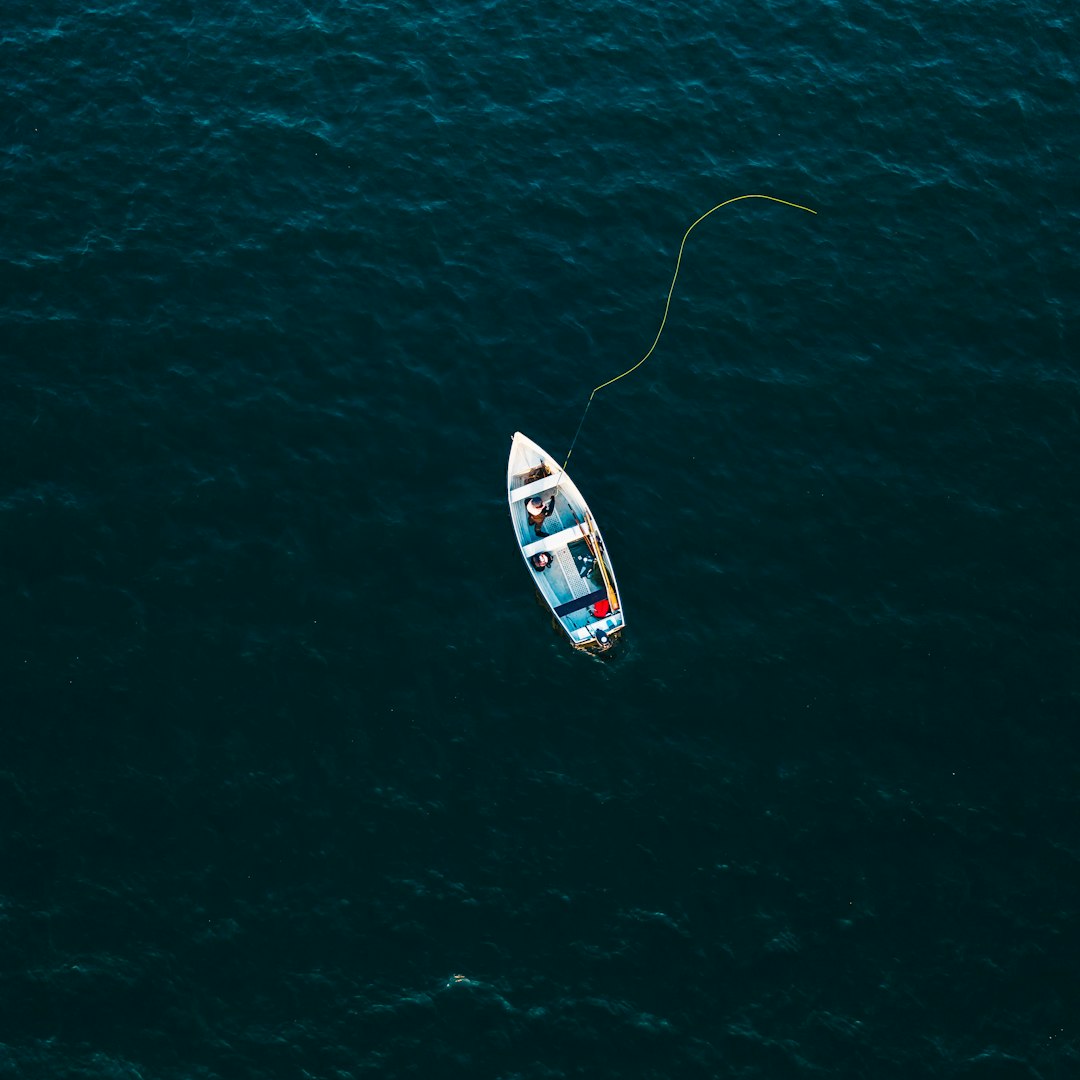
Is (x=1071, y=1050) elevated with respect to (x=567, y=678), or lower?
lower

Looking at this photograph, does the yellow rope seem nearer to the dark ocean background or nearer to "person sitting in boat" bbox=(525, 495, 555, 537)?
the dark ocean background

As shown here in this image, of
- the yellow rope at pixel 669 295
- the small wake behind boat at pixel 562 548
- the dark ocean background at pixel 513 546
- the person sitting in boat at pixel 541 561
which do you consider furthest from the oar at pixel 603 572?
the yellow rope at pixel 669 295

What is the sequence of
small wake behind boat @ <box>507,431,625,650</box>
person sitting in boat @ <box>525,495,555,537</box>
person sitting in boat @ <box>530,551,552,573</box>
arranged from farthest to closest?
person sitting in boat @ <box>525,495,555,537</box> < person sitting in boat @ <box>530,551,552,573</box> < small wake behind boat @ <box>507,431,625,650</box>

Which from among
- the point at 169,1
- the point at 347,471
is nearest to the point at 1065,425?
the point at 347,471

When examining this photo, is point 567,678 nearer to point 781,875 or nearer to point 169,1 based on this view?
point 781,875

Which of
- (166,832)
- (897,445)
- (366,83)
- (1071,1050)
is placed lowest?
(1071,1050)

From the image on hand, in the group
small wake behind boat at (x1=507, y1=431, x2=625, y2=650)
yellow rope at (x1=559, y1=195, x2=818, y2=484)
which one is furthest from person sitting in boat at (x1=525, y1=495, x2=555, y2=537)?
yellow rope at (x1=559, y1=195, x2=818, y2=484)

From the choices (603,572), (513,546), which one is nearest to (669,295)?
(513,546)
